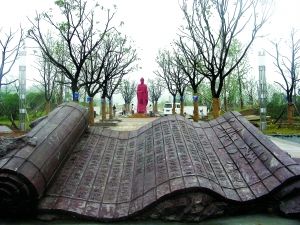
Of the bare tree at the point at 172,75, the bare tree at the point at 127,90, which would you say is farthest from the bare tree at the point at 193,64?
the bare tree at the point at 127,90

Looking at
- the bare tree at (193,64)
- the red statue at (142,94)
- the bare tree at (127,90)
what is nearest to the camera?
the bare tree at (193,64)

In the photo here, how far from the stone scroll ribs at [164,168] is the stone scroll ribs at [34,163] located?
17 cm

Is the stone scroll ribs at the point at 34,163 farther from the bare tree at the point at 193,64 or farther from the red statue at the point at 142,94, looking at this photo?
the red statue at the point at 142,94

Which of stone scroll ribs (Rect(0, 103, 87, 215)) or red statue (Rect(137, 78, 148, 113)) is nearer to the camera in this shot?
stone scroll ribs (Rect(0, 103, 87, 215))

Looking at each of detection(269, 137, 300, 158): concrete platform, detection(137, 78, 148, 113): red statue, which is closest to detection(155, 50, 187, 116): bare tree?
detection(137, 78, 148, 113): red statue

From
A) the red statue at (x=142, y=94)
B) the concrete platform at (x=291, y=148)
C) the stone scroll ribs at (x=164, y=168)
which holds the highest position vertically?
the red statue at (x=142, y=94)

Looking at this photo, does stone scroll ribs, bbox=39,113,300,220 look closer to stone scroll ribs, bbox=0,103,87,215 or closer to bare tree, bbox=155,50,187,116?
stone scroll ribs, bbox=0,103,87,215

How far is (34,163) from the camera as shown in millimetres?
4152

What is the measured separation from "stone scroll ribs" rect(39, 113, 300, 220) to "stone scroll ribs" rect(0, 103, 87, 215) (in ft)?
0.55

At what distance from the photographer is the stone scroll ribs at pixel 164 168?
407cm

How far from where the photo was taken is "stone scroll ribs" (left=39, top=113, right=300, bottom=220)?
4066mm

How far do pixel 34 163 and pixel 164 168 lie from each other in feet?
4.42

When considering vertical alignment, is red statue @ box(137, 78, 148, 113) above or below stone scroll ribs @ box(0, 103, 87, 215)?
above

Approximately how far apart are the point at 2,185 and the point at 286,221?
2636mm
